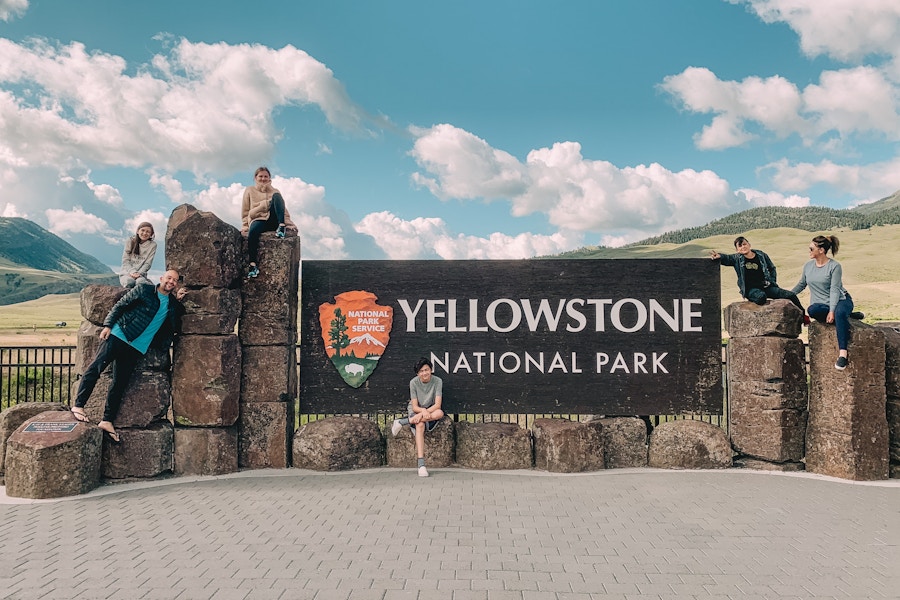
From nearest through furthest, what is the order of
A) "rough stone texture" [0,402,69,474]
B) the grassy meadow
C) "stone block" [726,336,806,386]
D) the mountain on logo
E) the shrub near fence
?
"rough stone texture" [0,402,69,474] < "stone block" [726,336,806,386] < the mountain on logo < the shrub near fence < the grassy meadow

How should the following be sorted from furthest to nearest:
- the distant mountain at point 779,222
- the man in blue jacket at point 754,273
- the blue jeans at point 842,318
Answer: the distant mountain at point 779,222
the man in blue jacket at point 754,273
the blue jeans at point 842,318

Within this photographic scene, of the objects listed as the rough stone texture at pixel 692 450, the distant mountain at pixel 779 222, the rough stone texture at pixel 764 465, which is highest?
the distant mountain at pixel 779 222

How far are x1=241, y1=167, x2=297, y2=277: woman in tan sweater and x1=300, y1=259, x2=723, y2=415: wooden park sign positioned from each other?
3.11 ft

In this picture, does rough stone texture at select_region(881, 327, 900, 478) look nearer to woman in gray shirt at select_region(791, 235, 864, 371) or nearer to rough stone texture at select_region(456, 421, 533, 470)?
woman in gray shirt at select_region(791, 235, 864, 371)

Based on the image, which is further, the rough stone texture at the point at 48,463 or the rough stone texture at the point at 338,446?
the rough stone texture at the point at 338,446

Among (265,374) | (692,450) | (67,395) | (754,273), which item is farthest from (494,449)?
(67,395)

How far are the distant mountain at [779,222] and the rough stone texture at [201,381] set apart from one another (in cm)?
11024

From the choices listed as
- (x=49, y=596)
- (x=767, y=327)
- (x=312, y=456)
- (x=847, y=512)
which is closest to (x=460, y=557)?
(x=49, y=596)

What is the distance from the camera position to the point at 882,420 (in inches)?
273

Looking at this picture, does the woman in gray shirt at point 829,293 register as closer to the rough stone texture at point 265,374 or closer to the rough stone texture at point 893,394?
the rough stone texture at point 893,394

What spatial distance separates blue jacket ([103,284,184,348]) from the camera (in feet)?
22.4

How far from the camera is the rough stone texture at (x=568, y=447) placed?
718 cm

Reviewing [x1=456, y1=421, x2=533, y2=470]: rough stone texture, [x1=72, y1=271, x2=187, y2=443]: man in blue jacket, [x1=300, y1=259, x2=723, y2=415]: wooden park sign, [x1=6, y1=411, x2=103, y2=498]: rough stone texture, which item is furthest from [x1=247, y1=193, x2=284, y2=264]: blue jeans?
[x1=456, y1=421, x2=533, y2=470]: rough stone texture

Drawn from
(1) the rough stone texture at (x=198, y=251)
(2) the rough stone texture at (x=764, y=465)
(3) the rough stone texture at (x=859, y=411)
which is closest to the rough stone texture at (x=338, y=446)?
(1) the rough stone texture at (x=198, y=251)
